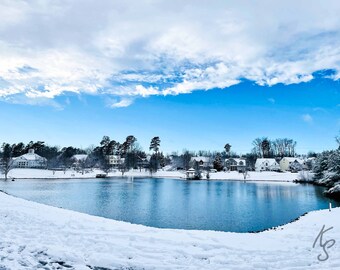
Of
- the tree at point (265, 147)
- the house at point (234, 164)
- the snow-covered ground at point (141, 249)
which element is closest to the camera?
the snow-covered ground at point (141, 249)

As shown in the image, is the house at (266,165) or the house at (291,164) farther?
the house at (266,165)

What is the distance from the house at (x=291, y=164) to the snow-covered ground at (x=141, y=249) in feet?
362

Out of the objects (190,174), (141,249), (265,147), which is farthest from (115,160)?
(141,249)

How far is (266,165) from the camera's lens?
12281 cm

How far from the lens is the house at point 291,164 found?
4528 inches

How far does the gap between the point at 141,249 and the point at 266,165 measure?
121m

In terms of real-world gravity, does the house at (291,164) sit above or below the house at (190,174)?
above

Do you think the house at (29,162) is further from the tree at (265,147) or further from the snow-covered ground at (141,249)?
the snow-covered ground at (141,249)

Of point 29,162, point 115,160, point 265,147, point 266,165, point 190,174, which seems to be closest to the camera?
point 190,174

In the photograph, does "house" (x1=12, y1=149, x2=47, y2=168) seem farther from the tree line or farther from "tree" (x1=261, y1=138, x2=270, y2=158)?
"tree" (x1=261, y1=138, x2=270, y2=158)

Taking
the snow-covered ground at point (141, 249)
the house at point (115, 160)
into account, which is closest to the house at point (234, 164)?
the house at point (115, 160)

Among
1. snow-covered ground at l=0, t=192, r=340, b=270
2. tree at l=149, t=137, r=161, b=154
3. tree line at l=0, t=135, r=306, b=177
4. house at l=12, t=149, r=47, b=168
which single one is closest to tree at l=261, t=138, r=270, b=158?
tree line at l=0, t=135, r=306, b=177

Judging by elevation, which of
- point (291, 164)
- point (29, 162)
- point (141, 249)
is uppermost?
point (291, 164)

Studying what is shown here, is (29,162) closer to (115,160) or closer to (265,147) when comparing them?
(115,160)
